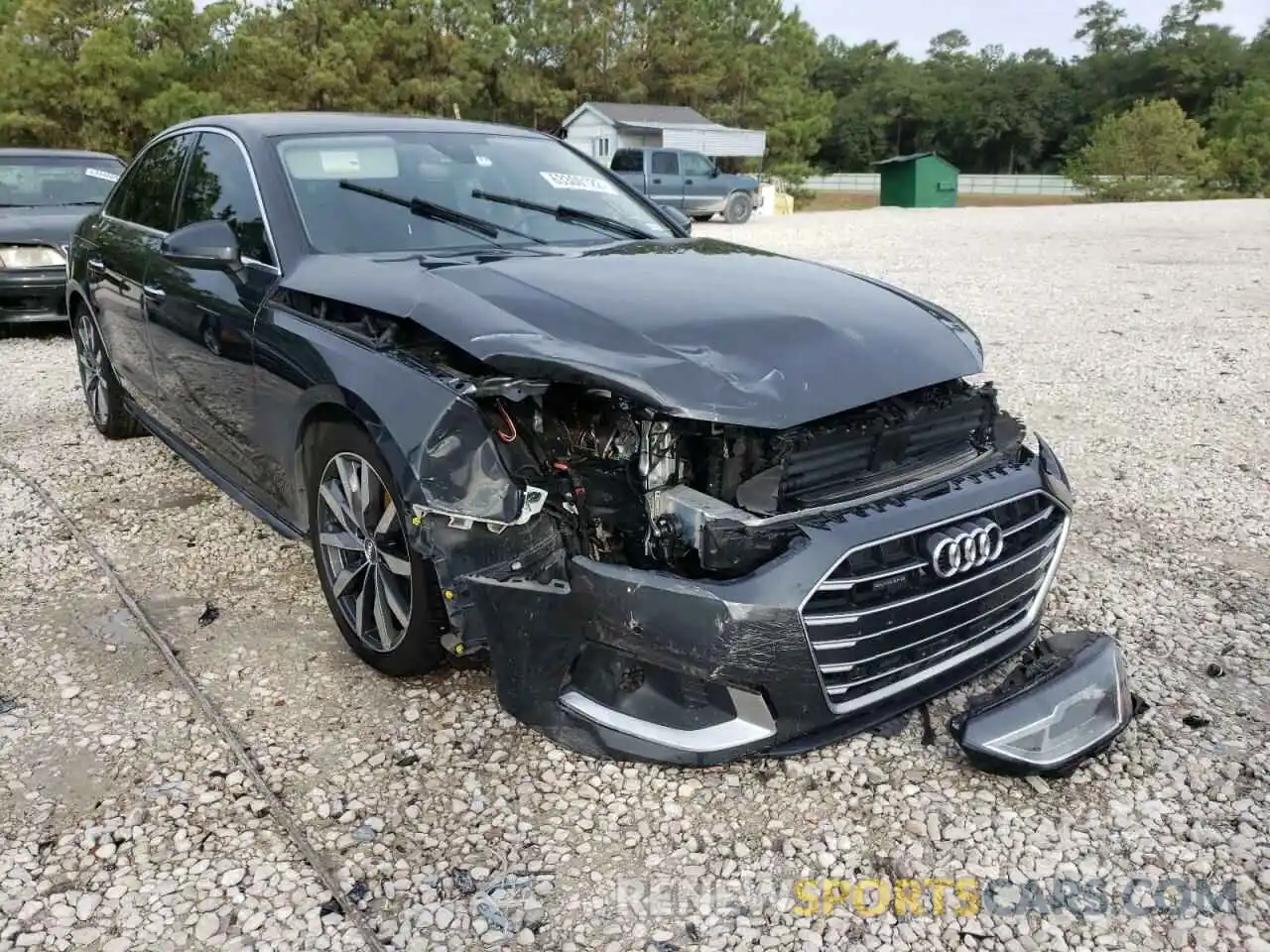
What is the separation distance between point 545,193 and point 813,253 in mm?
12775

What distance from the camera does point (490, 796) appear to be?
259cm

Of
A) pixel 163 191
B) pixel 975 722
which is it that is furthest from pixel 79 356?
pixel 975 722

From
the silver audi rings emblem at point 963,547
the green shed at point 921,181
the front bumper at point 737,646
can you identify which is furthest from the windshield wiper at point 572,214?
the green shed at point 921,181

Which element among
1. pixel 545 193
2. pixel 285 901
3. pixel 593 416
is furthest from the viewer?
pixel 545 193

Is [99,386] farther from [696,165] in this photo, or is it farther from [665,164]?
[696,165]

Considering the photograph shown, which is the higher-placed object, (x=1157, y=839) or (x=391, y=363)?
(x=391, y=363)

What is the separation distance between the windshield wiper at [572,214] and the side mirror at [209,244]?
2.85 feet

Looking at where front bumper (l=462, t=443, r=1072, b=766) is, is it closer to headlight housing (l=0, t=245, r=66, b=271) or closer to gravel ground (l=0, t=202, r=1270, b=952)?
gravel ground (l=0, t=202, r=1270, b=952)

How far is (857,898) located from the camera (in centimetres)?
225

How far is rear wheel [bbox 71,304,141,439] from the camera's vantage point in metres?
A: 5.39

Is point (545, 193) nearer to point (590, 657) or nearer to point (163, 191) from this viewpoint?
point (163, 191)

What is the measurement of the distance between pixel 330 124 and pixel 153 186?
128cm

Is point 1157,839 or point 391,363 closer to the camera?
point 1157,839

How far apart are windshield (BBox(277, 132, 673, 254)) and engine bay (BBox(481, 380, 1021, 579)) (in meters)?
1.15
